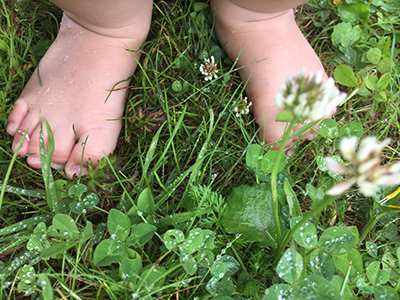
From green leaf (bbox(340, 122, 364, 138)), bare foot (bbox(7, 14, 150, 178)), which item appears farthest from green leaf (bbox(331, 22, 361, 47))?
bare foot (bbox(7, 14, 150, 178))

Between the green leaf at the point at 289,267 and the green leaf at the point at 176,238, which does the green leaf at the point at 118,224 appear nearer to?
the green leaf at the point at 176,238

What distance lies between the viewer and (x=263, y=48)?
127 centimetres

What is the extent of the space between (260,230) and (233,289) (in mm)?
185

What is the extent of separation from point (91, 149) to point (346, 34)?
1160mm

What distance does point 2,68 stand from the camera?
124 centimetres

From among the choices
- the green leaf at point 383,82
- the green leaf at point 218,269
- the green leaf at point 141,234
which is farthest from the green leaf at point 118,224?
the green leaf at point 383,82

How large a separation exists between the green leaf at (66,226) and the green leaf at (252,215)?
43 cm

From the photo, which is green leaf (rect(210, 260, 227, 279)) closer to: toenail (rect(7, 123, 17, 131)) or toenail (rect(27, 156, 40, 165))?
toenail (rect(27, 156, 40, 165))

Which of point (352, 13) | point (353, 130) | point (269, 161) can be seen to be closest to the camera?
point (269, 161)

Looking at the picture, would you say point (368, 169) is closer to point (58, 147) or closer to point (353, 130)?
point (353, 130)

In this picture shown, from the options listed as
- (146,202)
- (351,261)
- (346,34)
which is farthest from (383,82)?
(146,202)

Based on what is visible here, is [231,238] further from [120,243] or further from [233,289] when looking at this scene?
[120,243]

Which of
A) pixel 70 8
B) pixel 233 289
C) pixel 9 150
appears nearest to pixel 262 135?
pixel 233 289

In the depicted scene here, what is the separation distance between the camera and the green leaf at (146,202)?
37.7 inches
